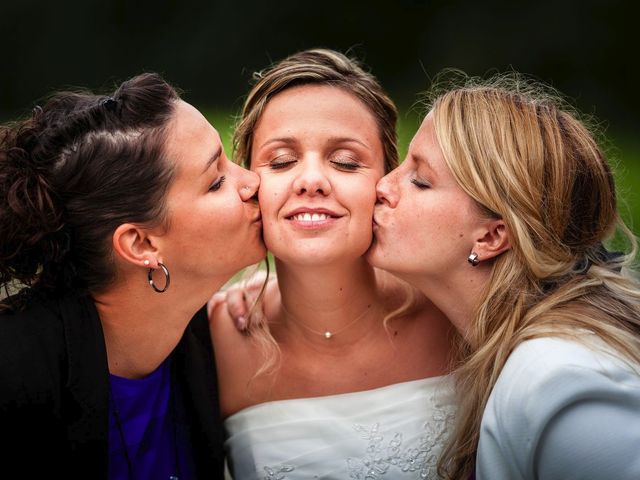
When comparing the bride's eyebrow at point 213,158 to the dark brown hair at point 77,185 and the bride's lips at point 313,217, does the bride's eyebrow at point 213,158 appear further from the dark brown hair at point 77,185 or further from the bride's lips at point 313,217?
the bride's lips at point 313,217

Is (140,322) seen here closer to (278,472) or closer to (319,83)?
(278,472)

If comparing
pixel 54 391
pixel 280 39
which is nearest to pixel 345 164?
pixel 54 391

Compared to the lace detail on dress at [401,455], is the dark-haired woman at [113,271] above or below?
above

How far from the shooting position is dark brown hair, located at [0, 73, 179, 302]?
10.9 ft

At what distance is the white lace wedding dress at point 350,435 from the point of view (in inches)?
149

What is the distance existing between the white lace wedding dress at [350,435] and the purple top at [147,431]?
1.22ft

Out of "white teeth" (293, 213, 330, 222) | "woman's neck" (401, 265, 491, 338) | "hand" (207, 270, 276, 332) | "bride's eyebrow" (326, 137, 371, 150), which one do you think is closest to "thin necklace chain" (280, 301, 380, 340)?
"hand" (207, 270, 276, 332)

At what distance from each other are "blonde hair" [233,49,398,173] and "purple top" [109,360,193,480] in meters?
1.27

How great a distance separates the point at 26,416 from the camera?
3156 mm

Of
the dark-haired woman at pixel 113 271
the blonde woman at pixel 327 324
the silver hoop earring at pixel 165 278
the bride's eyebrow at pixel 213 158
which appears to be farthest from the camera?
the blonde woman at pixel 327 324

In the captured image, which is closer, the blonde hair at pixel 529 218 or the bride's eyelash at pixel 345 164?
the blonde hair at pixel 529 218

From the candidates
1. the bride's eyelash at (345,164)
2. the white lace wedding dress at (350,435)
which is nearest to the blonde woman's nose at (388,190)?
the bride's eyelash at (345,164)

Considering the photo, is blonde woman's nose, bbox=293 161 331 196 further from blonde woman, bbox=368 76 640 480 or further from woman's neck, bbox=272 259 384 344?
woman's neck, bbox=272 259 384 344

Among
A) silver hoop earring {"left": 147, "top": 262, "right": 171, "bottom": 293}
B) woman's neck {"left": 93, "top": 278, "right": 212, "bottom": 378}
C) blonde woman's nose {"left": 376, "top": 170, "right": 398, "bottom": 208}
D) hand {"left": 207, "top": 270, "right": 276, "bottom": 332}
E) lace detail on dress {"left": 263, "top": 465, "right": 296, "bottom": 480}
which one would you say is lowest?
lace detail on dress {"left": 263, "top": 465, "right": 296, "bottom": 480}
